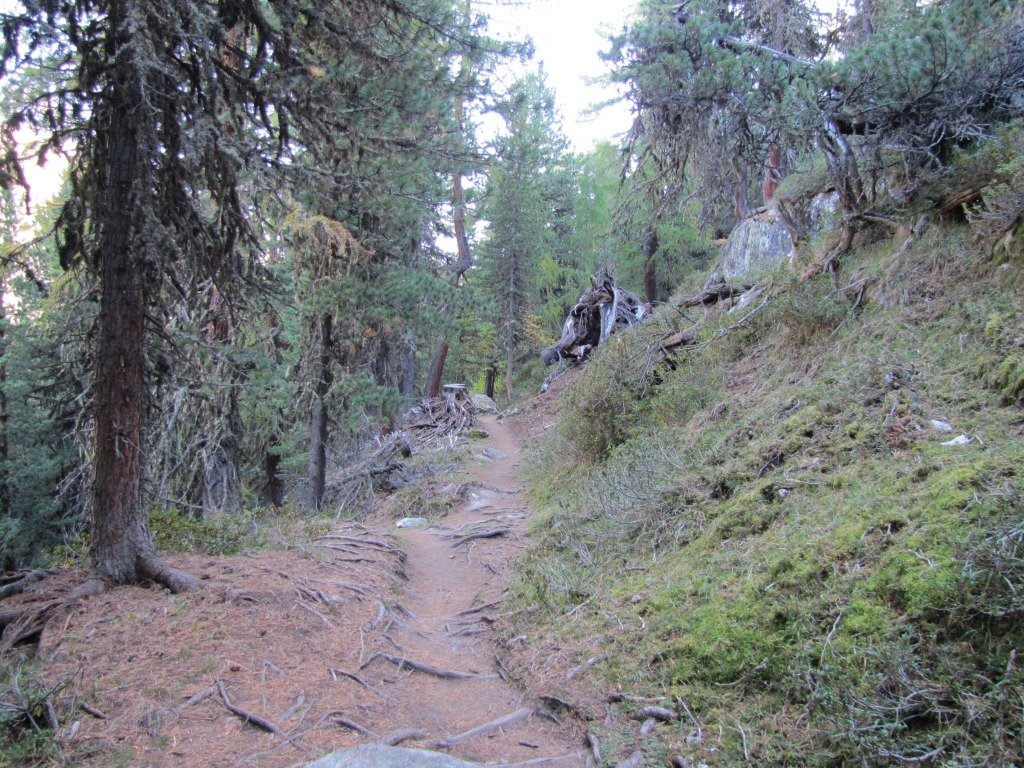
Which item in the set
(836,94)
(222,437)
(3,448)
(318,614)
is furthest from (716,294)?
(3,448)

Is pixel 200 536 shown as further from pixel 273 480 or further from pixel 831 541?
pixel 273 480

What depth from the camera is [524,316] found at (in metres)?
28.9

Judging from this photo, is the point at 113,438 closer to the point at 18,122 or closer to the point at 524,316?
the point at 18,122

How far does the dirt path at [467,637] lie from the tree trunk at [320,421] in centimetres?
277

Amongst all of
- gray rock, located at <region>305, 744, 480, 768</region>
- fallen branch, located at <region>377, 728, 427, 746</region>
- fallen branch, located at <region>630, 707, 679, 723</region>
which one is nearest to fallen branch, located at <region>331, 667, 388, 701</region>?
fallen branch, located at <region>377, 728, 427, 746</region>

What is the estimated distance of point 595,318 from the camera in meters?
22.8

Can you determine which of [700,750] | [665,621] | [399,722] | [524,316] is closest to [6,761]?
[399,722]

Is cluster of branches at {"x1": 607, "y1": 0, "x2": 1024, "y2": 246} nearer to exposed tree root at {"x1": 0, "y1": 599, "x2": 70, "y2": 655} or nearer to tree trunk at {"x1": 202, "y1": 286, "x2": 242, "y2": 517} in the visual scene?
tree trunk at {"x1": 202, "y1": 286, "x2": 242, "y2": 517}

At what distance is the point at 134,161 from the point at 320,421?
7566 millimetres

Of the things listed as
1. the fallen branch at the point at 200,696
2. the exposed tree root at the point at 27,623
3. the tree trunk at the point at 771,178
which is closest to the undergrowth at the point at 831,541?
the fallen branch at the point at 200,696

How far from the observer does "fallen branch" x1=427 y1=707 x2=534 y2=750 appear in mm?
3537

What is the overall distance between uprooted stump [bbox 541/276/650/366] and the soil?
14.9 meters

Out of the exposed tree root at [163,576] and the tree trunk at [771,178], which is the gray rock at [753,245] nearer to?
the tree trunk at [771,178]

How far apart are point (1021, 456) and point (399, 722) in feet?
13.2
